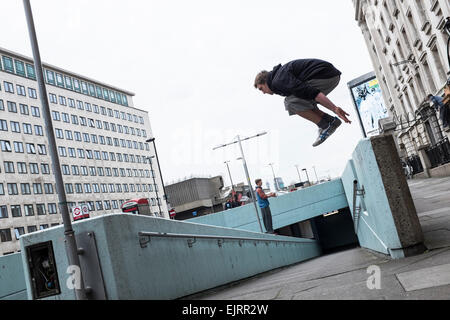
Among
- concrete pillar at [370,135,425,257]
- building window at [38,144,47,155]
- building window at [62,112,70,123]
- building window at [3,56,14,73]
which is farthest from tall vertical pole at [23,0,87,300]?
building window at [62,112,70,123]

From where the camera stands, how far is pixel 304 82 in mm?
3779

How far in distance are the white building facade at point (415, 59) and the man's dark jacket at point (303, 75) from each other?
16.3 metres

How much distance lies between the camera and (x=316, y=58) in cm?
381

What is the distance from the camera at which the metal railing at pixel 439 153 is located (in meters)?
23.6

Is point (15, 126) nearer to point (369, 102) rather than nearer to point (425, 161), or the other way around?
point (369, 102)

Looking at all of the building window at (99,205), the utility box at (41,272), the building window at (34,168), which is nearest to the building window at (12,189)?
the building window at (34,168)

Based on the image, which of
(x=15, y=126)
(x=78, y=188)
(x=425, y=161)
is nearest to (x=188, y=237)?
(x=425, y=161)

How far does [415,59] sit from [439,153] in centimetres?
706

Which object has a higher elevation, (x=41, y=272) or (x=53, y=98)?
(x=53, y=98)

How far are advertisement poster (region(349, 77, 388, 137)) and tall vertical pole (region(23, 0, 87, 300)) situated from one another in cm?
4520

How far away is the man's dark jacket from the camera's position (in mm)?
3756

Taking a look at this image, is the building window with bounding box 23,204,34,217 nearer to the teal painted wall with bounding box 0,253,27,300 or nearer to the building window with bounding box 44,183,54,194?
the building window with bounding box 44,183,54,194

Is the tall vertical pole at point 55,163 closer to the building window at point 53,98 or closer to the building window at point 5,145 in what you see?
the building window at point 5,145
